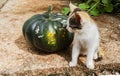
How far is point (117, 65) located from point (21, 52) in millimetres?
841

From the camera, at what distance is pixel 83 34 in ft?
8.15

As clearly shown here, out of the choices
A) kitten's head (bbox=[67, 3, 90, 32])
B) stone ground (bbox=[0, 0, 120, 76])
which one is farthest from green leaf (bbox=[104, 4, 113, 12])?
kitten's head (bbox=[67, 3, 90, 32])

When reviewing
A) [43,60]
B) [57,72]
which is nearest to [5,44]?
[43,60]

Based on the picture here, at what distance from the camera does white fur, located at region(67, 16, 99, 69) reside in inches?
97.0

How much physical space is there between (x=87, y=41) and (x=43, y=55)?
47 centimetres

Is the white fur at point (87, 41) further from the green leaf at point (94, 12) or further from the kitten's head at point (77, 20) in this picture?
the green leaf at point (94, 12)

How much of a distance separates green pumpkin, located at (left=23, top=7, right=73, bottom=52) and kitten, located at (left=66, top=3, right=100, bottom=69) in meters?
0.18

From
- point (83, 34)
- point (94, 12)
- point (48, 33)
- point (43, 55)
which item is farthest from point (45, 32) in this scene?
point (94, 12)

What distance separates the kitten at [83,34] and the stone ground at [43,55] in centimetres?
8

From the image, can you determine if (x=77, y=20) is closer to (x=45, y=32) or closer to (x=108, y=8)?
(x=45, y=32)

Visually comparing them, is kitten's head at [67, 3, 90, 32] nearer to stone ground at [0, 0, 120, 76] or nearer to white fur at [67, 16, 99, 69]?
white fur at [67, 16, 99, 69]

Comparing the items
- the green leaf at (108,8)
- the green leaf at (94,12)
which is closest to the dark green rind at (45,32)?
the green leaf at (94,12)

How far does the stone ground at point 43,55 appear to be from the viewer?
8.52 feet

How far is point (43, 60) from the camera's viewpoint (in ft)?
8.89
